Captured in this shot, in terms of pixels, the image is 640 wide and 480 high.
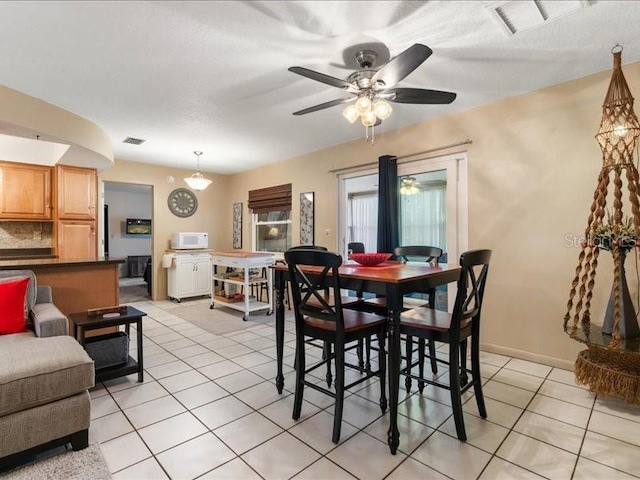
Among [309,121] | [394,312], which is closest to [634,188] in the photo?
[394,312]

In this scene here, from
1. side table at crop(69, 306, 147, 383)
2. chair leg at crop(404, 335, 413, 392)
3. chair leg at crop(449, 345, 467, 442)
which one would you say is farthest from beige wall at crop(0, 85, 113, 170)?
chair leg at crop(449, 345, 467, 442)

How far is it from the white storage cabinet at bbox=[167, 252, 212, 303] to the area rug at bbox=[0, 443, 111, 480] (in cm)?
416

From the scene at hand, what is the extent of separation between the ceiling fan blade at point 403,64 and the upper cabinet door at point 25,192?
4666mm

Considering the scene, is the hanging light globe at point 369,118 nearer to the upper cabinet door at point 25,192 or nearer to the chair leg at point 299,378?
the chair leg at point 299,378

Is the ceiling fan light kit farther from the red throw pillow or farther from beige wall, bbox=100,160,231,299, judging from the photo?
beige wall, bbox=100,160,231,299

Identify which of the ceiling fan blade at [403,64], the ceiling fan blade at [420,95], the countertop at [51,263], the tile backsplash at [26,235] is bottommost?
the countertop at [51,263]

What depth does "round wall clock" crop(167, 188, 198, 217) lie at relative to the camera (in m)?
6.14

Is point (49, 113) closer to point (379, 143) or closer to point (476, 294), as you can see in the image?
point (379, 143)

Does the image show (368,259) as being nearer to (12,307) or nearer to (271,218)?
(12,307)

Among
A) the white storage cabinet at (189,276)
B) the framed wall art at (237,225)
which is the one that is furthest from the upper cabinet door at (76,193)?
the framed wall art at (237,225)

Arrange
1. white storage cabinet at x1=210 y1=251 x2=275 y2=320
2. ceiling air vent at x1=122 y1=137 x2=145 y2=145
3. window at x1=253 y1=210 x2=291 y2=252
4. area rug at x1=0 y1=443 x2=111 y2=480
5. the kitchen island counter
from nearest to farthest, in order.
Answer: area rug at x1=0 y1=443 x2=111 y2=480 < the kitchen island counter < ceiling air vent at x1=122 y1=137 x2=145 y2=145 < white storage cabinet at x1=210 y1=251 x2=275 y2=320 < window at x1=253 y1=210 x2=291 y2=252

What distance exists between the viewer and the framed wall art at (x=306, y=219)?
16.6 ft

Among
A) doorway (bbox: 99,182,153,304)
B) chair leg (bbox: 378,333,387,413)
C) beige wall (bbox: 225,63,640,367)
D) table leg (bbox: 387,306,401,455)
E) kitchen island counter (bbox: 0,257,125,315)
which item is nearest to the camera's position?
table leg (bbox: 387,306,401,455)

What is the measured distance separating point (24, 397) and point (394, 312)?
1.91 m
